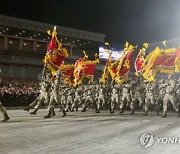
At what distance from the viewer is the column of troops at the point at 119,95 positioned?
14613mm

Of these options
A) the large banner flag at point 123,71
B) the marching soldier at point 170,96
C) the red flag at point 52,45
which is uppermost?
the red flag at point 52,45

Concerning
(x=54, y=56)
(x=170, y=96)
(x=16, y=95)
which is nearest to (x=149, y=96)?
(x=170, y=96)

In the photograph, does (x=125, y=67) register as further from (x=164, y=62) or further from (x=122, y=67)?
(x=164, y=62)

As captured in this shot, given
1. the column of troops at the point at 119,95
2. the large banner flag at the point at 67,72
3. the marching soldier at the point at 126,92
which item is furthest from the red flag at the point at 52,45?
the large banner flag at the point at 67,72

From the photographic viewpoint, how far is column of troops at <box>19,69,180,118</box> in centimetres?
1461

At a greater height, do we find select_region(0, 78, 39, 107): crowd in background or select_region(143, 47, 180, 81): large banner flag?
select_region(143, 47, 180, 81): large banner flag

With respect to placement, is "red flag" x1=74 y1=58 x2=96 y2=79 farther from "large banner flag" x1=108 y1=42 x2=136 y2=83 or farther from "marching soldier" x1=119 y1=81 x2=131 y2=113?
"marching soldier" x1=119 y1=81 x2=131 y2=113

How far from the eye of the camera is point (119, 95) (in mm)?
18844

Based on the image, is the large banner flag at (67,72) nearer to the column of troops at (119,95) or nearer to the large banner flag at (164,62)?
the column of troops at (119,95)

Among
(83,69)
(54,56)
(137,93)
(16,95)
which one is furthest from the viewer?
(16,95)

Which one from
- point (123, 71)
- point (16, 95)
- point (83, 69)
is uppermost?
point (83, 69)

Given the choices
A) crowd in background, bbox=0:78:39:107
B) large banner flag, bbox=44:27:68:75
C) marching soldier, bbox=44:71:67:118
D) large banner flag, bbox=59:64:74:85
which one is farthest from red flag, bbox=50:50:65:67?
crowd in background, bbox=0:78:39:107

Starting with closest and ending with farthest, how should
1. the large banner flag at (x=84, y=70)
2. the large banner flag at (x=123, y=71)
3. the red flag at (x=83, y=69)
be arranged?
the large banner flag at (x=123, y=71) < the large banner flag at (x=84, y=70) < the red flag at (x=83, y=69)

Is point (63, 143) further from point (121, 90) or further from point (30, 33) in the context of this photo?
point (30, 33)
